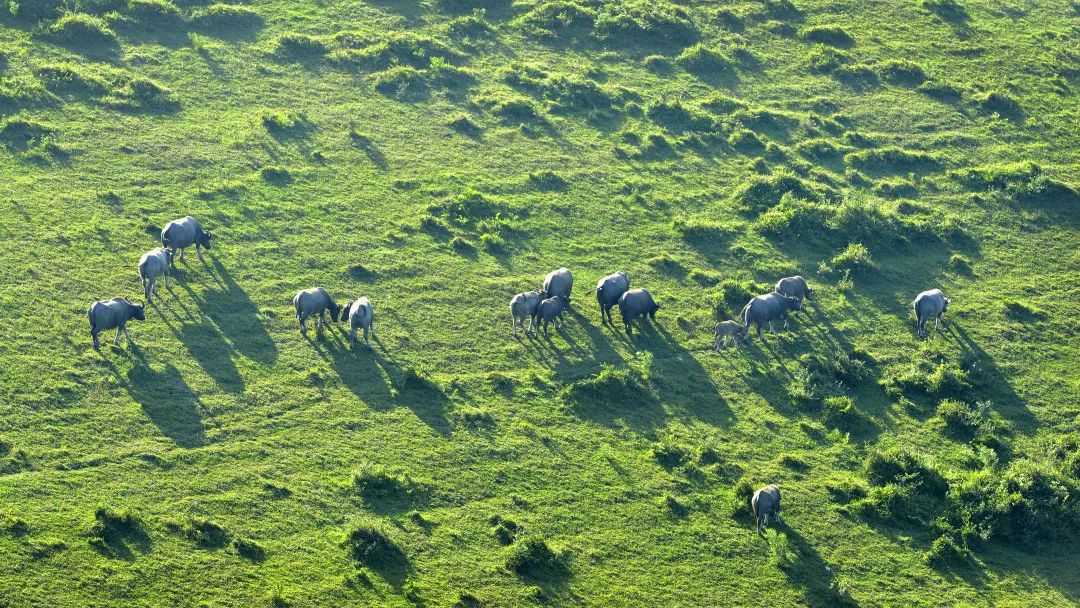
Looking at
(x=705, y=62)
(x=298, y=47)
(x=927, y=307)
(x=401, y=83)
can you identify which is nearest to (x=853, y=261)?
(x=927, y=307)

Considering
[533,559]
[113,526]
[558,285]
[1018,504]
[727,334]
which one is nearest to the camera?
[113,526]

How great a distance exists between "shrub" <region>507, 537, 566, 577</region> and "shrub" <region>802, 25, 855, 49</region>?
128 ft

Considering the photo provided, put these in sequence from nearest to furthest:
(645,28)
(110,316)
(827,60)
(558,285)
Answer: (110,316) → (558,285) → (827,60) → (645,28)

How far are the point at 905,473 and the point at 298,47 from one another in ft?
120

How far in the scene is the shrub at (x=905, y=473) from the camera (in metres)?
33.5

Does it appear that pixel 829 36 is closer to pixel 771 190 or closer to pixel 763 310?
pixel 771 190

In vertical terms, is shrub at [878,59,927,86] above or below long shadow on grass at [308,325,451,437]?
above

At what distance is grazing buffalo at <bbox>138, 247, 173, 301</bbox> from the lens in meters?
39.1

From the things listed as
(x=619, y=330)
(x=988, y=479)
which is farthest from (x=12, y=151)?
(x=988, y=479)

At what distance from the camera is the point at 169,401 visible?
3428 cm

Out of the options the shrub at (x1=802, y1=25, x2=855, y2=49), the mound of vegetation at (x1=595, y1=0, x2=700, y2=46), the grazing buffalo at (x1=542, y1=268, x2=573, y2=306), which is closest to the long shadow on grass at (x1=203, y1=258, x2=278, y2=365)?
the grazing buffalo at (x1=542, y1=268, x2=573, y2=306)

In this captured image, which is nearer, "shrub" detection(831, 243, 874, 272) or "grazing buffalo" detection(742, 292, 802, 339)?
"grazing buffalo" detection(742, 292, 802, 339)

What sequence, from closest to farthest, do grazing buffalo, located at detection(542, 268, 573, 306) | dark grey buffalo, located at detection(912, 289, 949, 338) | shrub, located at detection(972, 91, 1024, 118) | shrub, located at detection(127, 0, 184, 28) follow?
grazing buffalo, located at detection(542, 268, 573, 306)
dark grey buffalo, located at detection(912, 289, 949, 338)
shrub, located at detection(972, 91, 1024, 118)
shrub, located at detection(127, 0, 184, 28)

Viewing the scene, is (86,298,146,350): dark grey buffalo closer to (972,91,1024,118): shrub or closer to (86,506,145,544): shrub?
(86,506,145,544): shrub
